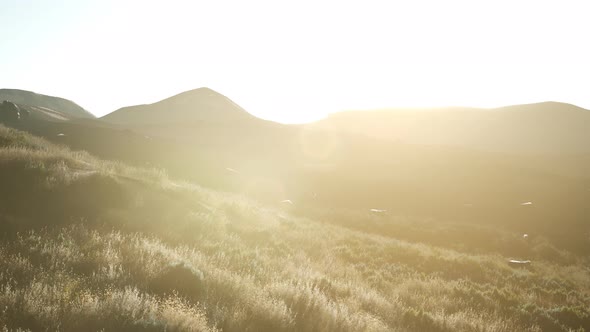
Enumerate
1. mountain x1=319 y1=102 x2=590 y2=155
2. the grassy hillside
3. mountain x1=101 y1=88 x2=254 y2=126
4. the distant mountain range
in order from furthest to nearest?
mountain x1=101 y1=88 x2=254 y2=126, mountain x1=319 y1=102 x2=590 y2=155, the distant mountain range, the grassy hillside

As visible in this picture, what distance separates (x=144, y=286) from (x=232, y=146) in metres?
50.3

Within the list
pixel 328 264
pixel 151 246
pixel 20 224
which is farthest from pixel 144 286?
pixel 328 264

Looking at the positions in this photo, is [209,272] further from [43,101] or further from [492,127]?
[43,101]

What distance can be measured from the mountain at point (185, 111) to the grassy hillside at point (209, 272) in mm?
74128

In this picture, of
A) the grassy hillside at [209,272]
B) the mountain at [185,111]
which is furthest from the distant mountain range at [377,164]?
the mountain at [185,111]

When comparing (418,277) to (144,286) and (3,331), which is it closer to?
(144,286)

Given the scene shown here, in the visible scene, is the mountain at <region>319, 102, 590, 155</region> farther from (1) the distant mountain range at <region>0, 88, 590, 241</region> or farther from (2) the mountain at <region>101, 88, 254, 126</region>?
(2) the mountain at <region>101, 88, 254, 126</region>

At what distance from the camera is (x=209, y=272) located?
657 centimetres

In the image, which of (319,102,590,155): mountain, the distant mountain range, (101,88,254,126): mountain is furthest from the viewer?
(101,88,254,126): mountain

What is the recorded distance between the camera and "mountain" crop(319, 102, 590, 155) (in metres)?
72.8

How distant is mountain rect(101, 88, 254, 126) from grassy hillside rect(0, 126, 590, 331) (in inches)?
2918

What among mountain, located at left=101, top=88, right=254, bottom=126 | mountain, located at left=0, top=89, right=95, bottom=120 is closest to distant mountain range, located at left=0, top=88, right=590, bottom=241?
mountain, located at left=101, top=88, right=254, bottom=126

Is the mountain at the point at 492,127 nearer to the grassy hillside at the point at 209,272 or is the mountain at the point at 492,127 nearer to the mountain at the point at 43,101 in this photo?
the grassy hillside at the point at 209,272

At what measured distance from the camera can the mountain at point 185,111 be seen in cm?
8856
